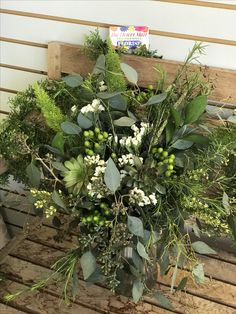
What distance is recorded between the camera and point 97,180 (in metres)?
0.74

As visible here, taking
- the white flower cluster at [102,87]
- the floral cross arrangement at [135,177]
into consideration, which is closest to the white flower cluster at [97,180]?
the floral cross arrangement at [135,177]

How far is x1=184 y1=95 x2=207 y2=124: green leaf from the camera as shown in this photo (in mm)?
759

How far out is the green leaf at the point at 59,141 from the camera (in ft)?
2.65

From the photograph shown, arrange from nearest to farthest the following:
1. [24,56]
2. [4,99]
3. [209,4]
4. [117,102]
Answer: [117,102]
[209,4]
[24,56]
[4,99]

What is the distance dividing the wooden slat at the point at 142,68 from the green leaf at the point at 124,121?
1.03 feet

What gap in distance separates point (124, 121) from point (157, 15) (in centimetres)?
48

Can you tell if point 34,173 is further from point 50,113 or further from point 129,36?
point 129,36

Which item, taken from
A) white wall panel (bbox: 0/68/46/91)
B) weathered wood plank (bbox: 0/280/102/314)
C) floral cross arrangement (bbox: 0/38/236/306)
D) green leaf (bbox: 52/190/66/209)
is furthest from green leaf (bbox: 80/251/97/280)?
white wall panel (bbox: 0/68/46/91)

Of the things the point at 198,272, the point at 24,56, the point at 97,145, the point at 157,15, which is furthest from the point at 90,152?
the point at 24,56

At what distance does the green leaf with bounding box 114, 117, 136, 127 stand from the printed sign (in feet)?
1.35

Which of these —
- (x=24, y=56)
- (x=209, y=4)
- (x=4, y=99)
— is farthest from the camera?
(x=4, y=99)

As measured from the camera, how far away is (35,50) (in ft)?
4.24

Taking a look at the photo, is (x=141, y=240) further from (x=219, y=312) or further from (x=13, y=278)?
(x=13, y=278)

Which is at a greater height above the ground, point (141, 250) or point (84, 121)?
point (84, 121)
